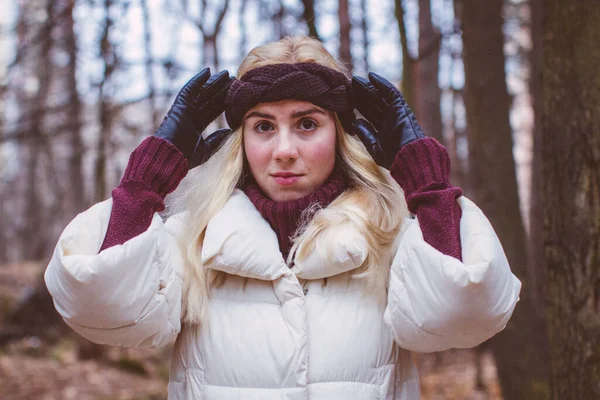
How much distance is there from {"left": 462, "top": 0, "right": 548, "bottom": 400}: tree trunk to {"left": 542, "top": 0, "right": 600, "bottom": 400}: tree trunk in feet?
7.95

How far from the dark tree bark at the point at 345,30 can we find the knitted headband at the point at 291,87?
11.6ft

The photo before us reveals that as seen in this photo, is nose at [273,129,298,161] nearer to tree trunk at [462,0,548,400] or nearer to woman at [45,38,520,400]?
woman at [45,38,520,400]

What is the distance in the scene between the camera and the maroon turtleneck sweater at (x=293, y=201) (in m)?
2.17

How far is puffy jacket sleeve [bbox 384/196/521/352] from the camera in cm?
196

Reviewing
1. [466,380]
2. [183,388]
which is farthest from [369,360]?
[466,380]

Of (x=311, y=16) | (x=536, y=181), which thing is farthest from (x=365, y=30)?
(x=536, y=181)

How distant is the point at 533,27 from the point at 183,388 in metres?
7.83

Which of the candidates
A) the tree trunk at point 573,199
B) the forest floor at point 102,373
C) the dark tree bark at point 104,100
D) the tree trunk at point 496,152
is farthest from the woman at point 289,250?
the forest floor at point 102,373

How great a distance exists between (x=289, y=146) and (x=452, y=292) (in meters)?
0.81

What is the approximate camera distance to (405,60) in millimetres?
4125

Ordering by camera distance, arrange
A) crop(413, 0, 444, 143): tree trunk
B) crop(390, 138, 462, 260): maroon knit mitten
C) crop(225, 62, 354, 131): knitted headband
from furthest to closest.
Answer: crop(413, 0, 444, 143): tree trunk < crop(225, 62, 354, 131): knitted headband < crop(390, 138, 462, 260): maroon knit mitten

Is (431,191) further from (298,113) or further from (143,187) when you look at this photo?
(143,187)

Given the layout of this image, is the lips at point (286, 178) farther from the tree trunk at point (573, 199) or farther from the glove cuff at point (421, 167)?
the tree trunk at point (573, 199)

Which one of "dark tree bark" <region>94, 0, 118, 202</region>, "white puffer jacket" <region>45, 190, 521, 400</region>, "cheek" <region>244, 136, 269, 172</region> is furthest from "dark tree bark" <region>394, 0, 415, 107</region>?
"dark tree bark" <region>94, 0, 118, 202</region>
